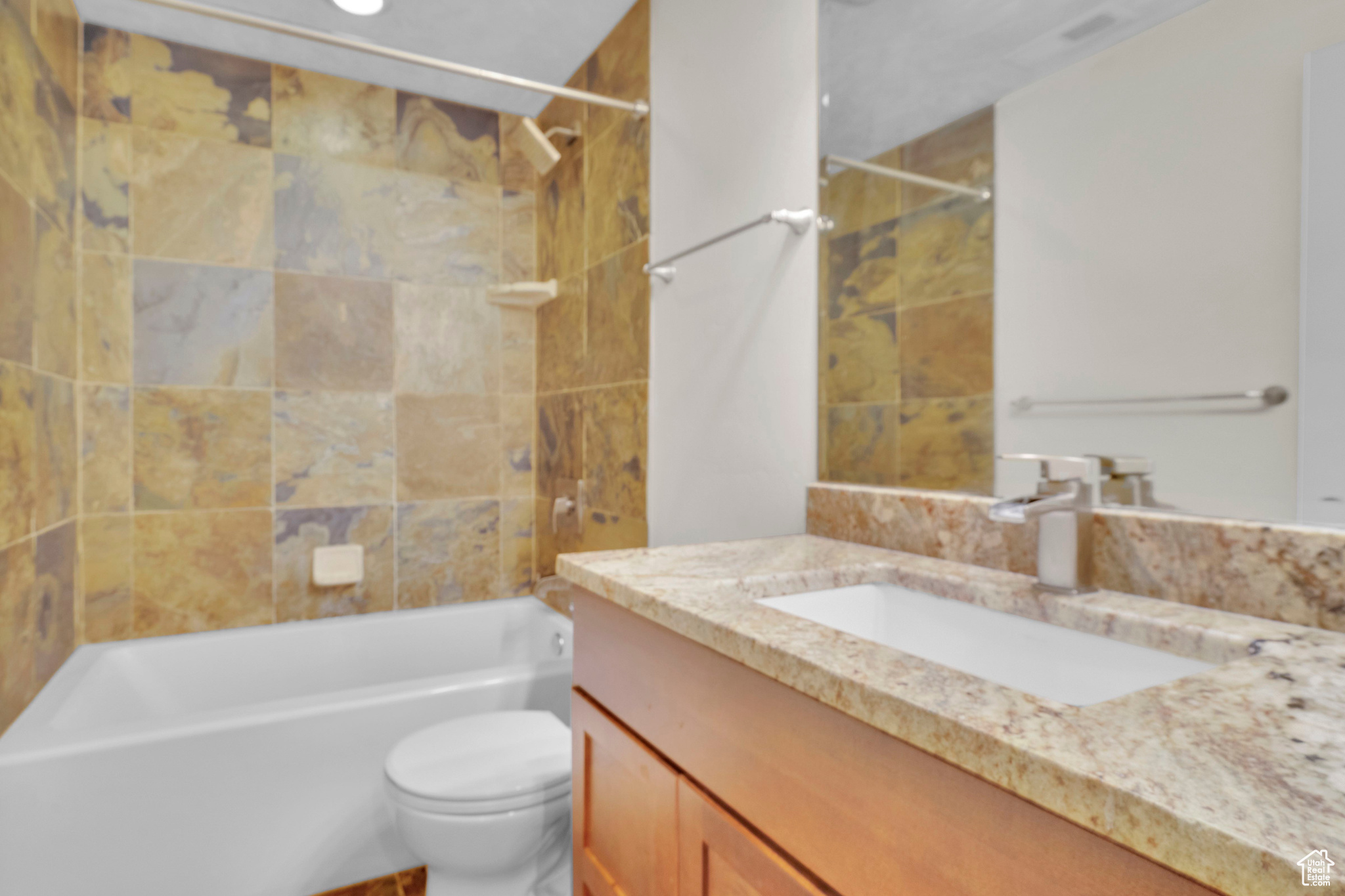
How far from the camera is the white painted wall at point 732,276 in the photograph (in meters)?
1.40

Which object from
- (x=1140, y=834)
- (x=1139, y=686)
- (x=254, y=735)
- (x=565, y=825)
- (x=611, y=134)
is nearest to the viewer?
(x=1140, y=834)

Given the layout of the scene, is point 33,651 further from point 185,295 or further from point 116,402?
point 185,295

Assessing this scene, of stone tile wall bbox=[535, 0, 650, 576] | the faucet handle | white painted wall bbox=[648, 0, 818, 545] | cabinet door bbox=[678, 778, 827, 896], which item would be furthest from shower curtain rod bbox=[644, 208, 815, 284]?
cabinet door bbox=[678, 778, 827, 896]

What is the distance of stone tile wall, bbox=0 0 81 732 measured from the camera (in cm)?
148

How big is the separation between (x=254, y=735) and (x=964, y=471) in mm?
1575

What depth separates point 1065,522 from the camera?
0.84 m

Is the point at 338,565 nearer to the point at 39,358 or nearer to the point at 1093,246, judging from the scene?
the point at 39,358

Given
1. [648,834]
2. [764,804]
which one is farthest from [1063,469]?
[648,834]

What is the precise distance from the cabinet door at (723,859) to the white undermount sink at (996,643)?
0.23 metres

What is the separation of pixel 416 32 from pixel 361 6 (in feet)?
0.61

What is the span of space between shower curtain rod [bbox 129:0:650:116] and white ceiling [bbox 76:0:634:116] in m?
0.32

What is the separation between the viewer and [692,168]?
1719mm

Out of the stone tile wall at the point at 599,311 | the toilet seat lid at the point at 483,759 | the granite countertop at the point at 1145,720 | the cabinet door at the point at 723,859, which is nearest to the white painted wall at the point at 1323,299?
the granite countertop at the point at 1145,720

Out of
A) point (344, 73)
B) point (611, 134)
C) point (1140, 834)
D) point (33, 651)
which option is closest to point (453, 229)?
point (344, 73)
